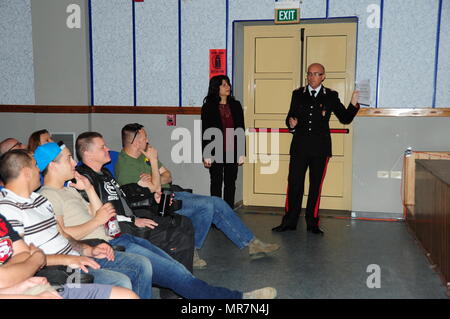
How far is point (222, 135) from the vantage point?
15.5 ft

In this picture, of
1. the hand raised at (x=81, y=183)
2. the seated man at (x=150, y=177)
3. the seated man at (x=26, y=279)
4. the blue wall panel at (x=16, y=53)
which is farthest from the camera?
the blue wall panel at (x=16, y=53)

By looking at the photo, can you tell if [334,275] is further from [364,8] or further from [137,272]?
[364,8]

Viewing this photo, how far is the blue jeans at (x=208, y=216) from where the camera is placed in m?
3.48

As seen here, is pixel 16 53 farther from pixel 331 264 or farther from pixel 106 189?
pixel 331 264

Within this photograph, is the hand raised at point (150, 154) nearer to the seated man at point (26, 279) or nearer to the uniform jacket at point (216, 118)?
the uniform jacket at point (216, 118)

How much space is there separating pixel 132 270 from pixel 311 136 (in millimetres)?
2708

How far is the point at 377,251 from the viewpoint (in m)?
4.08

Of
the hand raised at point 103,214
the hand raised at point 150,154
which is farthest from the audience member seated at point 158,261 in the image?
the hand raised at point 150,154

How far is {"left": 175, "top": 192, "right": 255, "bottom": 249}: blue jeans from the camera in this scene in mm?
3484

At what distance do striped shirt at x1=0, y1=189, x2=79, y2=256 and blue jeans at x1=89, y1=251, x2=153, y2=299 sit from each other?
0.20m

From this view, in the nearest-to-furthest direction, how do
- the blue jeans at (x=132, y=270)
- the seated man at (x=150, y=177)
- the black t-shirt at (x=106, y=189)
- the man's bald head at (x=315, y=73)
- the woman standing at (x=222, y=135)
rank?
the blue jeans at (x=132, y=270), the black t-shirt at (x=106, y=189), the seated man at (x=150, y=177), the man's bald head at (x=315, y=73), the woman standing at (x=222, y=135)

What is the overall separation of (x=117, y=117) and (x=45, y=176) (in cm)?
352

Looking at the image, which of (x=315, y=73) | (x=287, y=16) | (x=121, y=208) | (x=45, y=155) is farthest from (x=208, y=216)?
(x=287, y=16)

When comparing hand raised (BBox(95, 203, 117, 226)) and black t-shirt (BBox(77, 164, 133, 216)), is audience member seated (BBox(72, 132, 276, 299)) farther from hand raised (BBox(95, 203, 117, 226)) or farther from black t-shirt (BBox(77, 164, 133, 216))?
hand raised (BBox(95, 203, 117, 226))
